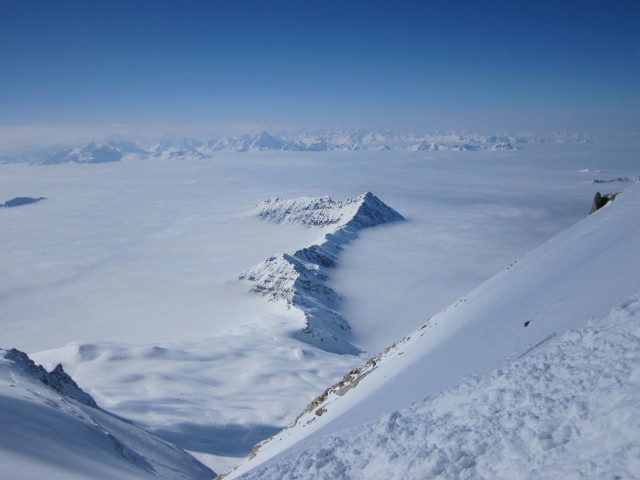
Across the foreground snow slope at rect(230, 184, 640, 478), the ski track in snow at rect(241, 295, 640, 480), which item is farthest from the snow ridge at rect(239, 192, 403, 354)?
the ski track in snow at rect(241, 295, 640, 480)

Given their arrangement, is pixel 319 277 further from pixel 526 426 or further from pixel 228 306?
pixel 526 426

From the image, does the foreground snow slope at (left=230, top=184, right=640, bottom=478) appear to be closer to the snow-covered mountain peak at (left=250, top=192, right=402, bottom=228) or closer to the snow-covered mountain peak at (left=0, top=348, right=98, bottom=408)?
the snow-covered mountain peak at (left=0, top=348, right=98, bottom=408)

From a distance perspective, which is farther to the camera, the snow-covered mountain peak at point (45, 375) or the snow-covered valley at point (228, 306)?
the snow-covered valley at point (228, 306)

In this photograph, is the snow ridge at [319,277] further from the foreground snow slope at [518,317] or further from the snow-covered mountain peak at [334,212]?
the foreground snow slope at [518,317]

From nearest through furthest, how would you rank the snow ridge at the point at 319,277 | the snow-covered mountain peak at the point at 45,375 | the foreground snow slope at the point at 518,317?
the foreground snow slope at the point at 518,317 < the snow-covered mountain peak at the point at 45,375 < the snow ridge at the point at 319,277

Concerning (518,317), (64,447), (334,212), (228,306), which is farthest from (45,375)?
(334,212)

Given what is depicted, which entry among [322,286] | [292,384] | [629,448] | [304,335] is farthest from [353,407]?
[322,286]

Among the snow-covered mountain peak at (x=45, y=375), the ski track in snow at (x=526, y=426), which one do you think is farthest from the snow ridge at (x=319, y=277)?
the ski track in snow at (x=526, y=426)
